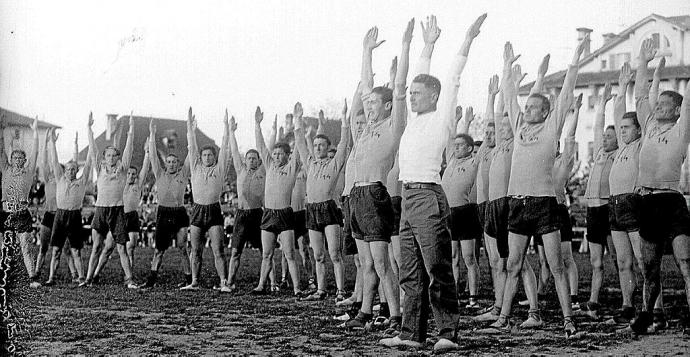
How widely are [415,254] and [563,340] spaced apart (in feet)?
5.04

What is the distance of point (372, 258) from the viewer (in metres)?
7.77

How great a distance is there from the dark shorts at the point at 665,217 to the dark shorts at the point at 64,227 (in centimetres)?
878

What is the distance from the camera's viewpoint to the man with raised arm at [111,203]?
40.9 ft

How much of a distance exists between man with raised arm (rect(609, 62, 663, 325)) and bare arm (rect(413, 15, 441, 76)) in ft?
8.46

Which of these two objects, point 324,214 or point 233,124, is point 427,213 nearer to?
point 324,214

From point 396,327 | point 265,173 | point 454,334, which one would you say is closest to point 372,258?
point 396,327

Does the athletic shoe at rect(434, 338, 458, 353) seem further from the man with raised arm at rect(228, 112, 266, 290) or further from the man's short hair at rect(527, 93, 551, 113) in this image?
the man with raised arm at rect(228, 112, 266, 290)

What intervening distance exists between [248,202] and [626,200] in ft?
19.7

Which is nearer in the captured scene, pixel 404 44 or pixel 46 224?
pixel 404 44

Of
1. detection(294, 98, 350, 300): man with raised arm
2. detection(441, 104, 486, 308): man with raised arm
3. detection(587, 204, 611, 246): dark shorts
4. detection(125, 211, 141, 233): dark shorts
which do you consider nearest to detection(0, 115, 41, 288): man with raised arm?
detection(125, 211, 141, 233): dark shorts

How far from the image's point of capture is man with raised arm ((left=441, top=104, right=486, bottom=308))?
9836mm

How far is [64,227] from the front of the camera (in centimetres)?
1270

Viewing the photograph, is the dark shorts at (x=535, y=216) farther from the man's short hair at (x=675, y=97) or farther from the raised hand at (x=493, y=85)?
the raised hand at (x=493, y=85)

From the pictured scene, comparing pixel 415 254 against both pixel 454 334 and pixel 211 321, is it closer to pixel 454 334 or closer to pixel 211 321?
pixel 454 334
